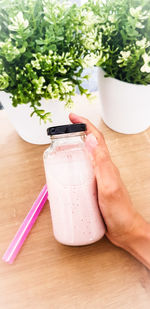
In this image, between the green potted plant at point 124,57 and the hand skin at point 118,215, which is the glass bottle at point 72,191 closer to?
the hand skin at point 118,215

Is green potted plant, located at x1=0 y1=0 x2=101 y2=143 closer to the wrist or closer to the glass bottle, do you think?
the glass bottle

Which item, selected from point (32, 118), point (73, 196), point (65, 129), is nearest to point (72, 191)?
point (73, 196)

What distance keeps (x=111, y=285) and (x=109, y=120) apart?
15.5 inches

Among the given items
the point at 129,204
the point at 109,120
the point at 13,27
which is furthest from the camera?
the point at 109,120

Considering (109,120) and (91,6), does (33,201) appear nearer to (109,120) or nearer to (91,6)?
(109,120)

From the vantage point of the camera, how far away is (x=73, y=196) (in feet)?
1.53

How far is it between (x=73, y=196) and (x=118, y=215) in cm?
11

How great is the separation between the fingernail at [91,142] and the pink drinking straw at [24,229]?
0.15m

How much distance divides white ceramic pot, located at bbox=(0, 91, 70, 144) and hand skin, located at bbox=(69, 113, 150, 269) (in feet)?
0.40

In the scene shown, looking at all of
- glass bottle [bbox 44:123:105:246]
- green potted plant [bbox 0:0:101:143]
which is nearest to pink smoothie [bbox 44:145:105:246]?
glass bottle [bbox 44:123:105:246]

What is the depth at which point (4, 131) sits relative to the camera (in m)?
0.74

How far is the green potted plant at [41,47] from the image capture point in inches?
17.8

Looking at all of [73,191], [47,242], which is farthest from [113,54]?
[47,242]

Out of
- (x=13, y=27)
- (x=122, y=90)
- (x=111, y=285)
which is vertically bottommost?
(x=111, y=285)
